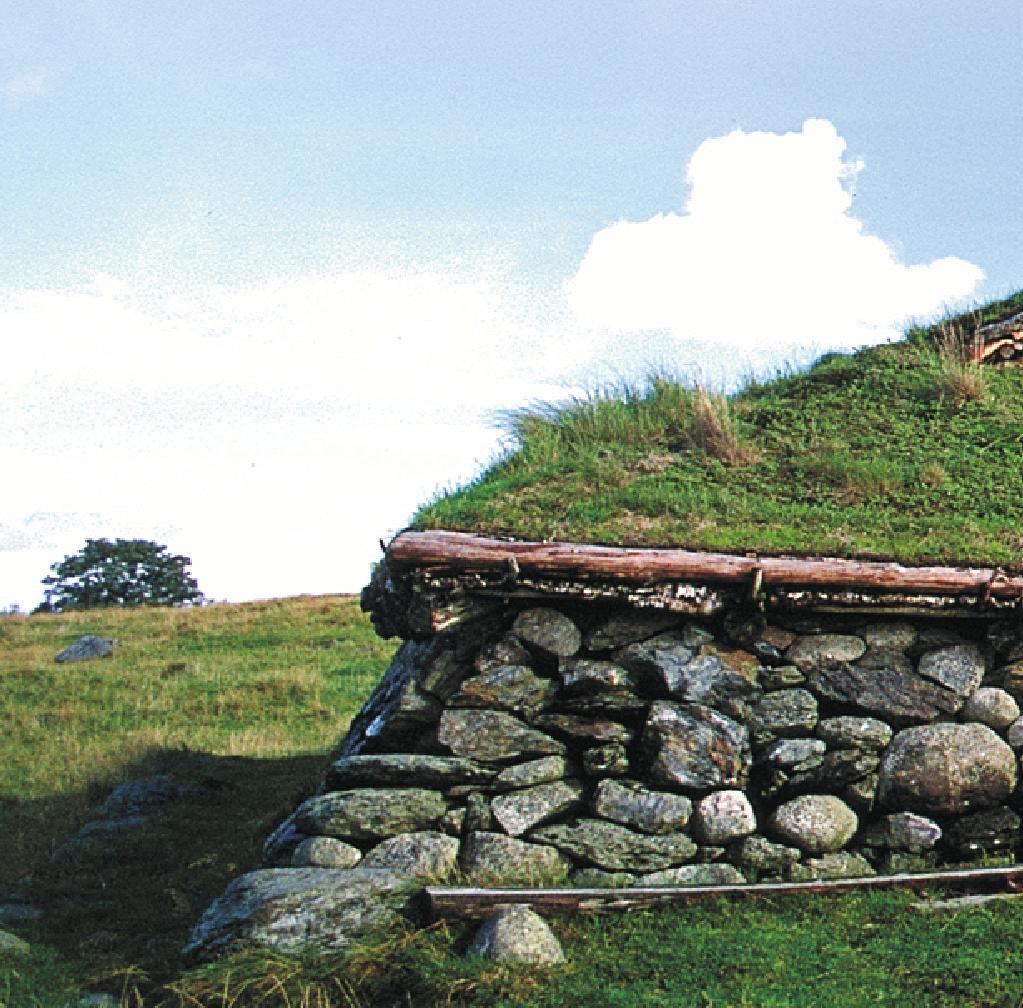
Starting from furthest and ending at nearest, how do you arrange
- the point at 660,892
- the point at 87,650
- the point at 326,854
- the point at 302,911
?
1. the point at 87,650
2. the point at 326,854
3. the point at 660,892
4. the point at 302,911

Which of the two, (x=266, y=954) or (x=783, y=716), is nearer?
(x=266, y=954)

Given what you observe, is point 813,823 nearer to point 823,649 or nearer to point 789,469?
point 823,649

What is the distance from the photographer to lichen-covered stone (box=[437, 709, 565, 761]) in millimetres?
7340

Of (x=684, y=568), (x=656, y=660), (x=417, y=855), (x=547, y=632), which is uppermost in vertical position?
(x=684, y=568)

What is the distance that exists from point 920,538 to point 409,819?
3947mm

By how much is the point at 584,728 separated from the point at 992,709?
2.49 m

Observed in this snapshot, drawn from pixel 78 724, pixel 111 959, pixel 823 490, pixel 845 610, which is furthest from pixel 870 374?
pixel 78 724

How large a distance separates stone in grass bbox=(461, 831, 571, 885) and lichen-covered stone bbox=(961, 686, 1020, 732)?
2643 millimetres

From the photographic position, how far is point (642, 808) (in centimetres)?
723

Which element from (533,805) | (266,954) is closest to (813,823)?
(533,805)

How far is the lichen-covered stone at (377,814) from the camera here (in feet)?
23.6

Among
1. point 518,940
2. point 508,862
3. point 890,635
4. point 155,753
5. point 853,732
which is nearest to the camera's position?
point 518,940

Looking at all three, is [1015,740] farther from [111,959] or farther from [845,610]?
[111,959]

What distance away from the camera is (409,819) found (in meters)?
7.21
